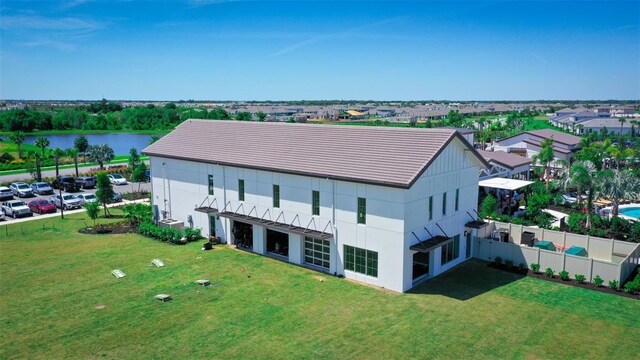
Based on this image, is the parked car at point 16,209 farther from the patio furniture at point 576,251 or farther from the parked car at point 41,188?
the patio furniture at point 576,251

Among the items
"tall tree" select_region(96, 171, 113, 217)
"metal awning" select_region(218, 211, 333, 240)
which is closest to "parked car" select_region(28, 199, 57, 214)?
"tall tree" select_region(96, 171, 113, 217)

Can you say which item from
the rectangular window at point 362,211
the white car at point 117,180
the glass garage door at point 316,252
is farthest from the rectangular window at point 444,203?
the white car at point 117,180

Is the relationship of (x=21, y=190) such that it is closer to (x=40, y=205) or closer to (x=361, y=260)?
(x=40, y=205)

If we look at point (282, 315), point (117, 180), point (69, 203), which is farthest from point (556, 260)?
point (117, 180)

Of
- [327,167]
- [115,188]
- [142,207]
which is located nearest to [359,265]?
[327,167]

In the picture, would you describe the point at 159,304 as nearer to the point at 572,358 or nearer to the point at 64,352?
the point at 64,352

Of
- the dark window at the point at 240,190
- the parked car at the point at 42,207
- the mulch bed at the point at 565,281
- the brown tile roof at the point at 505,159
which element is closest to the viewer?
the mulch bed at the point at 565,281

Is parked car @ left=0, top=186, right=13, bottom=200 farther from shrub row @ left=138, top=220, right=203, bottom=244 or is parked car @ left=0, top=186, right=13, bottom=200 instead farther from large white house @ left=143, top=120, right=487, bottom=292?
large white house @ left=143, top=120, right=487, bottom=292

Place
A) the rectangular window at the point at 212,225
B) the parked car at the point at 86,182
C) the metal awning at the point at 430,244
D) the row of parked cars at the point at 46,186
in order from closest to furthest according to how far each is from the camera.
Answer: the metal awning at the point at 430,244, the rectangular window at the point at 212,225, the row of parked cars at the point at 46,186, the parked car at the point at 86,182
